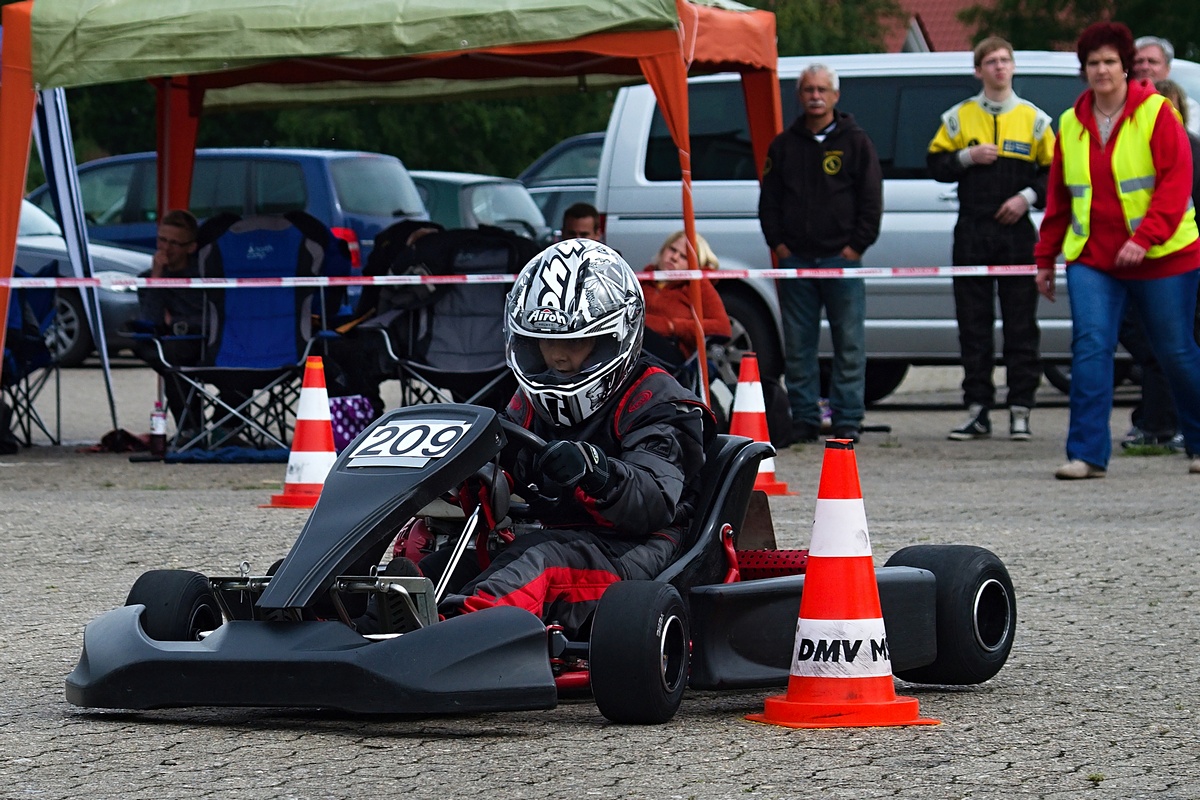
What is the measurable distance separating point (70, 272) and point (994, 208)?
8.77 meters

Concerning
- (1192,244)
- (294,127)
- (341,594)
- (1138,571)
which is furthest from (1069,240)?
(294,127)

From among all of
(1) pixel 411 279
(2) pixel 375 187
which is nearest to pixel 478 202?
(2) pixel 375 187

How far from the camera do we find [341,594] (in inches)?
181

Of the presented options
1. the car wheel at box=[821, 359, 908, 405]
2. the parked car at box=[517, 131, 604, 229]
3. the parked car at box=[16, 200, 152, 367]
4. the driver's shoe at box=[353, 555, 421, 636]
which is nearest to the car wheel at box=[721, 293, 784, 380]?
the car wheel at box=[821, 359, 908, 405]

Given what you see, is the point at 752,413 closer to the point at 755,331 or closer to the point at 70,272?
the point at 755,331

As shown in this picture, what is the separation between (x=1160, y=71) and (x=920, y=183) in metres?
1.90

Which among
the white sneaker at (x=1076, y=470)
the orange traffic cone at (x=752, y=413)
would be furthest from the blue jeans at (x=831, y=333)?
the orange traffic cone at (x=752, y=413)

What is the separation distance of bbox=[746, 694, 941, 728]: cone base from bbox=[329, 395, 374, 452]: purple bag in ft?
21.1

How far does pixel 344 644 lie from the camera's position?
4395 millimetres

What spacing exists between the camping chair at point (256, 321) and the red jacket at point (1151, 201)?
4230 millimetres

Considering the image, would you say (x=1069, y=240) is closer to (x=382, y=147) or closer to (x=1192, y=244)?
(x=1192, y=244)

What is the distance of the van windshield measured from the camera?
55.7 feet

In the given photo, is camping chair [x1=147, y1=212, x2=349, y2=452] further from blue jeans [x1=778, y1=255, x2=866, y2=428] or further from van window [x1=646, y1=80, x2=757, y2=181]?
blue jeans [x1=778, y1=255, x2=866, y2=428]

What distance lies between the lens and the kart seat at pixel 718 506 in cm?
504
